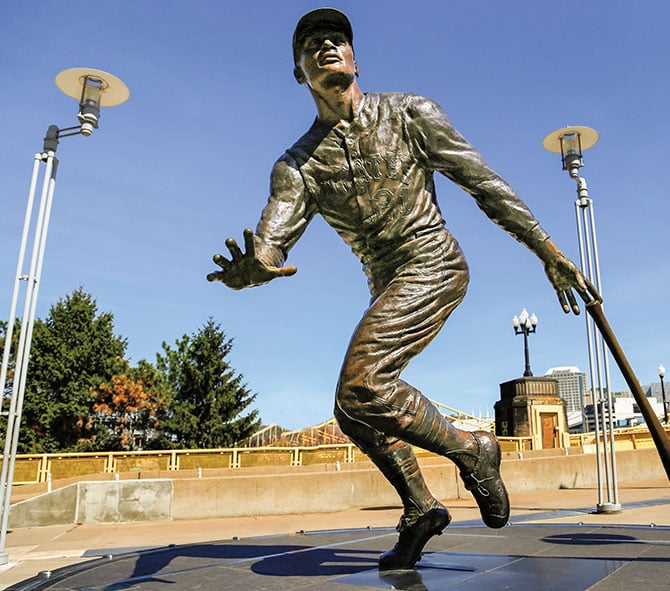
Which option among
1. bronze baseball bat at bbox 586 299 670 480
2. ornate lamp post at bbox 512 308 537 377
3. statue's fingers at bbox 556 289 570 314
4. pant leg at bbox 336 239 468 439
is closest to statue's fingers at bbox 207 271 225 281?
pant leg at bbox 336 239 468 439

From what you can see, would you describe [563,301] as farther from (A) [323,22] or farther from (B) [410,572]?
(A) [323,22]

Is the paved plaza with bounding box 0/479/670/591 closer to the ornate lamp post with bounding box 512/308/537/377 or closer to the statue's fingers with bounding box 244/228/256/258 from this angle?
the statue's fingers with bounding box 244/228/256/258

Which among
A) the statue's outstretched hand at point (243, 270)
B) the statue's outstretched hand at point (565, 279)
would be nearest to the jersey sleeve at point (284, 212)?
the statue's outstretched hand at point (243, 270)

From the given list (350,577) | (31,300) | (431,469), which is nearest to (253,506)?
(431,469)

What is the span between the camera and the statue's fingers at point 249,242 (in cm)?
244

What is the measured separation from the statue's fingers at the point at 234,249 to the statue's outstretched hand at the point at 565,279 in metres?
1.50

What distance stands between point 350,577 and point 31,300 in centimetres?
449

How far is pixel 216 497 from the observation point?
373 inches

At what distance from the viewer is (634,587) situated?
100 inches

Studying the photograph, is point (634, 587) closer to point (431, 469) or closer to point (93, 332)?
point (431, 469)

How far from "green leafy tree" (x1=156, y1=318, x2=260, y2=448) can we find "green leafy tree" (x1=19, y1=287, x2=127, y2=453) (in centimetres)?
374

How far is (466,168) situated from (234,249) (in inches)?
51.5

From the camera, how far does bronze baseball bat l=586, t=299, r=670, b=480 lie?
280 cm

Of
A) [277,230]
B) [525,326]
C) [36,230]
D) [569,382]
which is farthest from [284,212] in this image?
[569,382]
